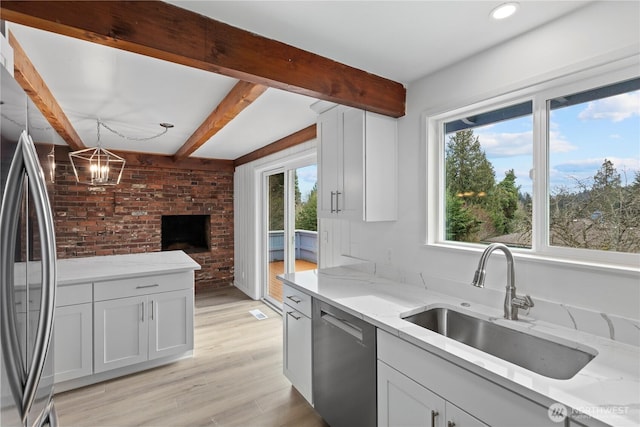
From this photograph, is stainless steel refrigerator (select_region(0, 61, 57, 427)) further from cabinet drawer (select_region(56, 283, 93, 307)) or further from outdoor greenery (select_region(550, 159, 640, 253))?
outdoor greenery (select_region(550, 159, 640, 253))

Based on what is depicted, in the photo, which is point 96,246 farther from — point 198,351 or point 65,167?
point 198,351

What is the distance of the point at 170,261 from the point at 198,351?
3.03 ft

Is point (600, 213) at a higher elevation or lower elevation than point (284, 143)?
lower

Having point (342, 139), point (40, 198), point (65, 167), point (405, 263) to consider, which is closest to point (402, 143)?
point (342, 139)

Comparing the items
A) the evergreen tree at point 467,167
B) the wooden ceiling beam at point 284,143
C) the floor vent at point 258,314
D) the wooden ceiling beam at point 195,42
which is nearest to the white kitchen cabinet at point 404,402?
the evergreen tree at point 467,167

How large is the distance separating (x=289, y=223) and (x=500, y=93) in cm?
297

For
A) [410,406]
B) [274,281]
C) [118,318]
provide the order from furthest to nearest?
[274,281] → [118,318] → [410,406]

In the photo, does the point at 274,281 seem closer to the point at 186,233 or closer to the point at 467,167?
the point at 186,233

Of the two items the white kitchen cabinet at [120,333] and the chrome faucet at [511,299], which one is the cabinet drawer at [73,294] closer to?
the white kitchen cabinet at [120,333]

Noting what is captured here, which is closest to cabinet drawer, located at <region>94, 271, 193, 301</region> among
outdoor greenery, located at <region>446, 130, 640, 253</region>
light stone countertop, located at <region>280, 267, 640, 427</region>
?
light stone countertop, located at <region>280, 267, 640, 427</region>

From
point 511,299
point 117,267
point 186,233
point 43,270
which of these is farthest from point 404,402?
point 186,233

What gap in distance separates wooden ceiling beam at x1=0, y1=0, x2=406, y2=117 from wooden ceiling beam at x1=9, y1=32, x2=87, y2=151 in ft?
2.14

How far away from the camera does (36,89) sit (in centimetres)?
200

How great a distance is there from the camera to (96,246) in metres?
4.73
